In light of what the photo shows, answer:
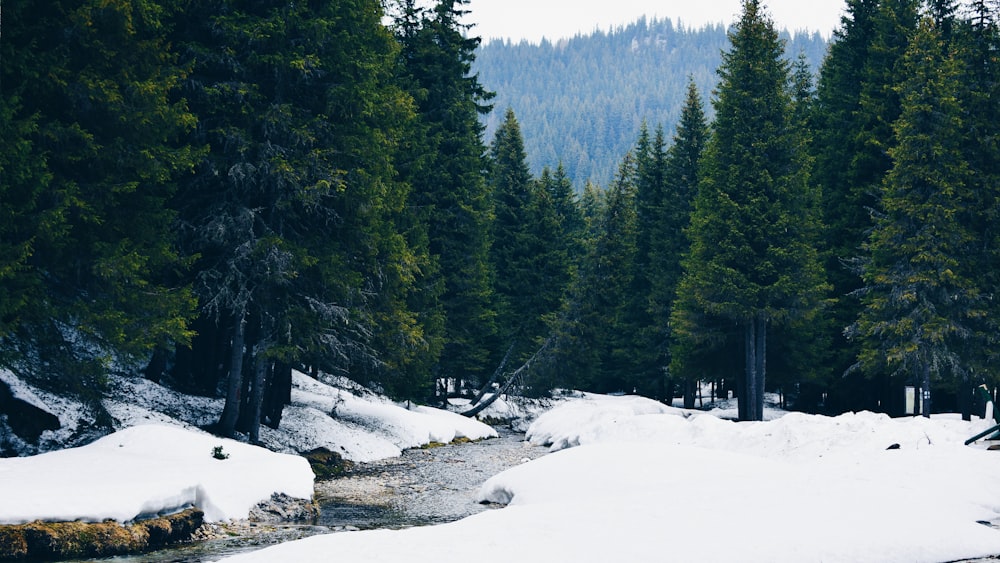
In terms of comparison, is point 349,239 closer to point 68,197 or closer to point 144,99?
point 144,99

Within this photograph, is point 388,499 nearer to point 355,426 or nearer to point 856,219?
point 355,426

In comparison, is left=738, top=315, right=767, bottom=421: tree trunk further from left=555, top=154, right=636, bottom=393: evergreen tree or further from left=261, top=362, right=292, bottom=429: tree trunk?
left=261, top=362, right=292, bottom=429: tree trunk

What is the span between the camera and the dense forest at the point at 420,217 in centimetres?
1426

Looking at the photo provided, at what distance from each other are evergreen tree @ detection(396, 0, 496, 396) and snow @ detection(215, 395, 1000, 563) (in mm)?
15783

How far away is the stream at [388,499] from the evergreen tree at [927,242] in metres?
13.1

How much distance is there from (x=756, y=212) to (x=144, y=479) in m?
23.4

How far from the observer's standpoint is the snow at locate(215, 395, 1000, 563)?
986 cm

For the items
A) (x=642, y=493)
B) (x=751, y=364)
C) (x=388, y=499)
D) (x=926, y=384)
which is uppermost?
(x=751, y=364)

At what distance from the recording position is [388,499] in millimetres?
16750

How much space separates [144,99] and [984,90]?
2728 centimetres

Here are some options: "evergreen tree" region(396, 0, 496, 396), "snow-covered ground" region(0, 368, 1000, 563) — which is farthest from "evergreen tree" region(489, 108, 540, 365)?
"snow-covered ground" region(0, 368, 1000, 563)

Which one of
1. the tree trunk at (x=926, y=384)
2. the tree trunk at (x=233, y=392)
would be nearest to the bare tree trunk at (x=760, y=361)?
the tree trunk at (x=926, y=384)

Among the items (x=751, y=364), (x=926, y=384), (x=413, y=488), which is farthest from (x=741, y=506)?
(x=751, y=364)

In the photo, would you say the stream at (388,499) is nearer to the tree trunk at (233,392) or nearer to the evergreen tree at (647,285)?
the tree trunk at (233,392)
